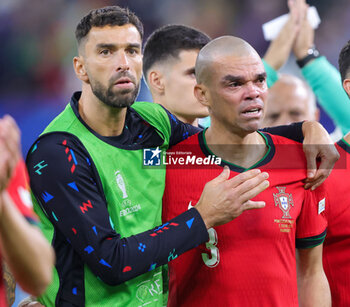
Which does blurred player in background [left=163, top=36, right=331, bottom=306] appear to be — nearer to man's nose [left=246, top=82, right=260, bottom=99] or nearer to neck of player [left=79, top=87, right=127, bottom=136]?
man's nose [left=246, top=82, right=260, bottom=99]

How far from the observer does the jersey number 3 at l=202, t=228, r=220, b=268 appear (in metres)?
2.43

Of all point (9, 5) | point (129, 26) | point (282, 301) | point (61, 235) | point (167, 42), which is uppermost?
point (9, 5)

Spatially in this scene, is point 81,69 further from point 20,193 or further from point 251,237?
point 20,193

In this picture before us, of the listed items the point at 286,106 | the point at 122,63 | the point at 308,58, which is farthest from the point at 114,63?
the point at 308,58

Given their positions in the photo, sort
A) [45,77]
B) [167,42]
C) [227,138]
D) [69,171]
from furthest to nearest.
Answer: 1. [45,77]
2. [167,42]
3. [227,138]
4. [69,171]

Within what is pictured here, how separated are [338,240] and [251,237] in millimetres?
518

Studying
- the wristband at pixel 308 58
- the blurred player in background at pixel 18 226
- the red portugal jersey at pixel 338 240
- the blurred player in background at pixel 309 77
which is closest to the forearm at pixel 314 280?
the red portugal jersey at pixel 338 240

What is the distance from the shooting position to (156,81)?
380 cm

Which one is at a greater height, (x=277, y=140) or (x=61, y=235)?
(x=277, y=140)

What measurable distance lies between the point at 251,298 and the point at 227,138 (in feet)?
2.21

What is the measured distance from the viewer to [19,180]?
1.50 meters

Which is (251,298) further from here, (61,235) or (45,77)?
(45,77)

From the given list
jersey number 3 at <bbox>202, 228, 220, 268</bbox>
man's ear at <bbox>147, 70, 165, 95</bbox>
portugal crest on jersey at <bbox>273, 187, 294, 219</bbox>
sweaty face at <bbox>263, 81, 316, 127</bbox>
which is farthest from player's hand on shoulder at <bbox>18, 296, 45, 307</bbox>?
sweaty face at <bbox>263, 81, 316, 127</bbox>

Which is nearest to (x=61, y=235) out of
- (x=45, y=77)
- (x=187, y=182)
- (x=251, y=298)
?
(x=187, y=182)
